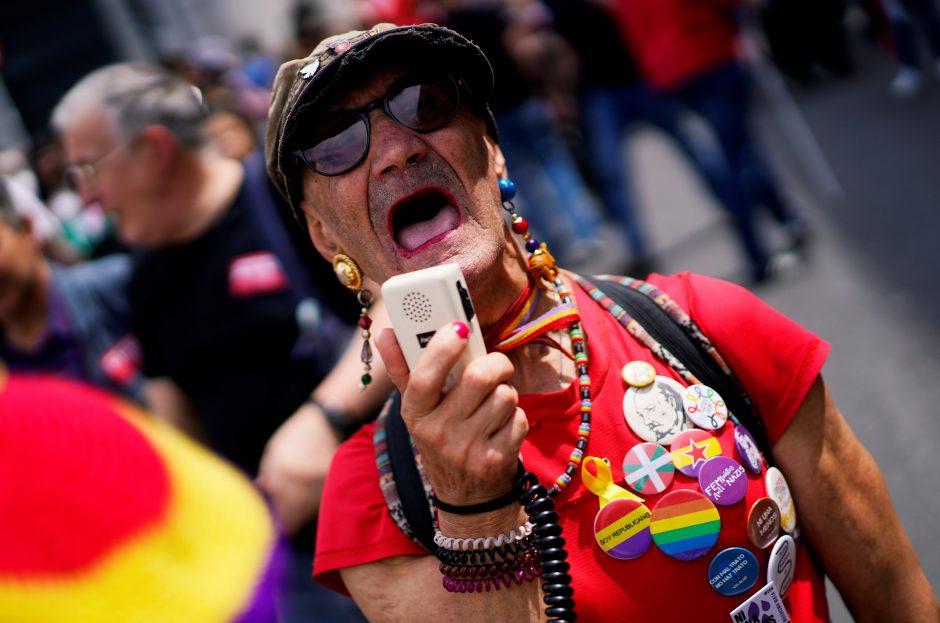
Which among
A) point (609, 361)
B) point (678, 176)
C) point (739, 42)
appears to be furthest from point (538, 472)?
point (678, 176)

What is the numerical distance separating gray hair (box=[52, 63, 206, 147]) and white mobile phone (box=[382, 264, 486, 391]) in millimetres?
2462

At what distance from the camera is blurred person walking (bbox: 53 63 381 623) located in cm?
303

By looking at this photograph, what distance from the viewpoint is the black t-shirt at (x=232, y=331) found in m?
3.21

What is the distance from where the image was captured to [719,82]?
602 cm

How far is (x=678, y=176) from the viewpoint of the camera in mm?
10305

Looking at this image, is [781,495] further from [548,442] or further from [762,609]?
[548,442]

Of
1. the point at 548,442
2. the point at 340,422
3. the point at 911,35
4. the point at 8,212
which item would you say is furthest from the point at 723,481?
the point at 911,35

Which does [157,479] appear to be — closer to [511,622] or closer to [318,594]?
[511,622]

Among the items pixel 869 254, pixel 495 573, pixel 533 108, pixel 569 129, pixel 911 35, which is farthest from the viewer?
pixel 569 129

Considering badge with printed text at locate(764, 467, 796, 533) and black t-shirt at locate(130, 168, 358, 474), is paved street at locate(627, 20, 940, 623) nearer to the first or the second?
badge with printed text at locate(764, 467, 796, 533)

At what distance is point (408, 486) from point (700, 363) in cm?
60

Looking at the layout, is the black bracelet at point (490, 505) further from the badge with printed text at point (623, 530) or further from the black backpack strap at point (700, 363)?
the black backpack strap at point (700, 363)

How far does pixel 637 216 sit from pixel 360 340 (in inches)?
195

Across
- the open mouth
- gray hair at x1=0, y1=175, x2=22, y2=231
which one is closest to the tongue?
the open mouth
